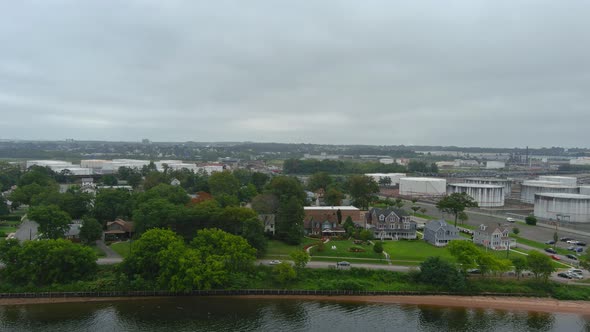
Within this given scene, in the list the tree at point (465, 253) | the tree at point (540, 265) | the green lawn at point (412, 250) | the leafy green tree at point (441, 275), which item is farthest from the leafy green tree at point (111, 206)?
the tree at point (540, 265)

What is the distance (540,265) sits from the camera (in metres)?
27.0

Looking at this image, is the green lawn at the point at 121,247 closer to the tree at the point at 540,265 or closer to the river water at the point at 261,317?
the river water at the point at 261,317

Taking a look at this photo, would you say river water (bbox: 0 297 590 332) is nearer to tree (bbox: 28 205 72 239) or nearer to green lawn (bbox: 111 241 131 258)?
green lawn (bbox: 111 241 131 258)

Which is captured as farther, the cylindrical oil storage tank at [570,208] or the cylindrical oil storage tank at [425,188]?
the cylindrical oil storage tank at [425,188]

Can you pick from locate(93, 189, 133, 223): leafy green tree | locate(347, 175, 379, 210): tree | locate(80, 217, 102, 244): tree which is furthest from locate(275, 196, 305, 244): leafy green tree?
locate(347, 175, 379, 210): tree

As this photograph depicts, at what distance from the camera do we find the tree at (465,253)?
27.5 meters

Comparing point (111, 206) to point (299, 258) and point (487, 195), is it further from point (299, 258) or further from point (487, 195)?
point (487, 195)

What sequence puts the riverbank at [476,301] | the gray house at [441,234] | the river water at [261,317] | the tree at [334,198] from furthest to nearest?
the tree at [334,198], the gray house at [441,234], the riverbank at [476,301], the river water at [261,317]

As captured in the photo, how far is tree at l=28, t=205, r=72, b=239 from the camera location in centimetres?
3134

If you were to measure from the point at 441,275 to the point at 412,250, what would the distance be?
714 centimetres

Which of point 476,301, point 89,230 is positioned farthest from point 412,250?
point 89,230

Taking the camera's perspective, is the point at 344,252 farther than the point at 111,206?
No

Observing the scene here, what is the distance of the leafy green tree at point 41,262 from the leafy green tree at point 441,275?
21694 mm

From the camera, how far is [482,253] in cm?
2769
